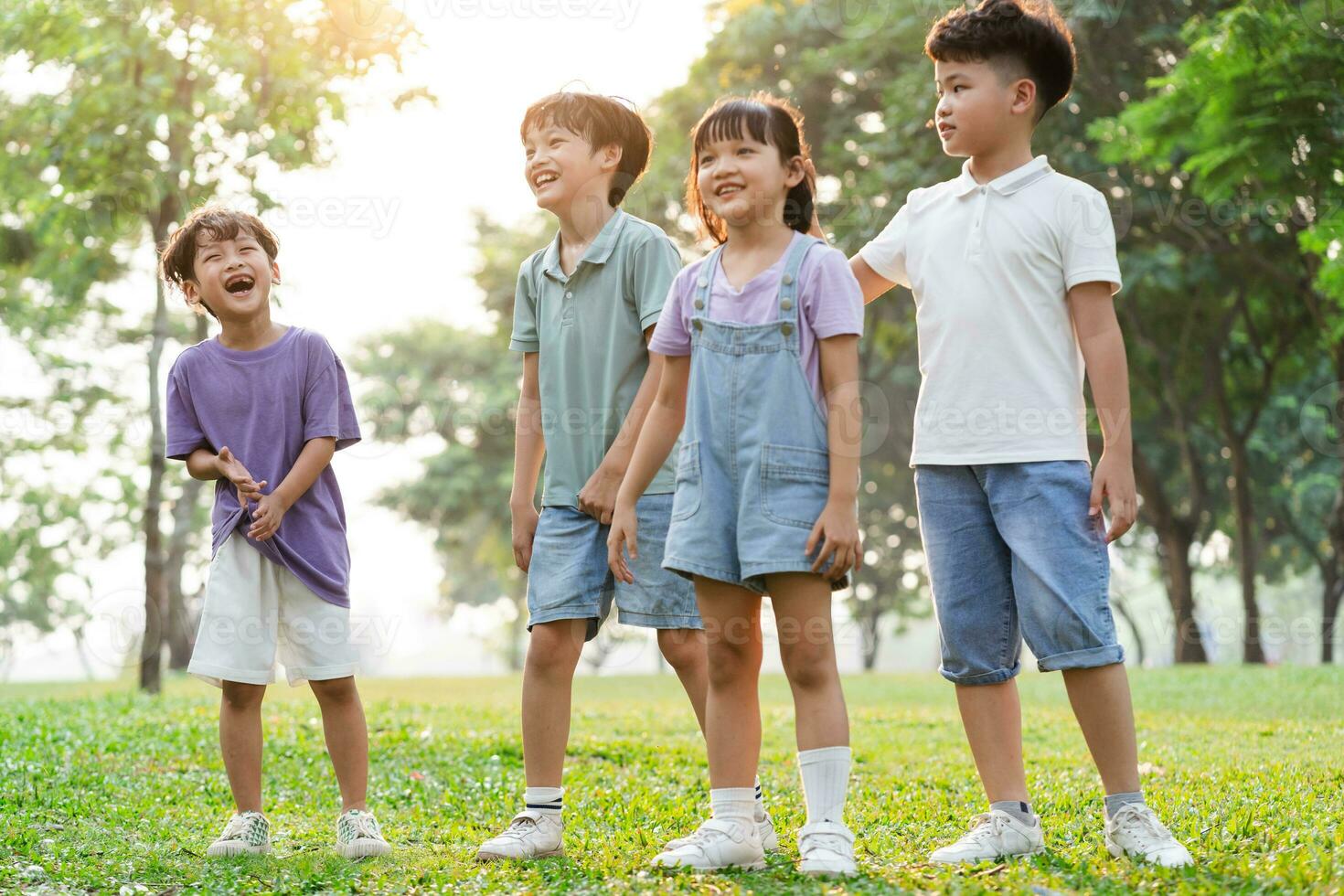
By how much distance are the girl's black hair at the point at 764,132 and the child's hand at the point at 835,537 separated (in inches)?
34.8

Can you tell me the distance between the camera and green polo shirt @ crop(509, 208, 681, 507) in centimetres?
415

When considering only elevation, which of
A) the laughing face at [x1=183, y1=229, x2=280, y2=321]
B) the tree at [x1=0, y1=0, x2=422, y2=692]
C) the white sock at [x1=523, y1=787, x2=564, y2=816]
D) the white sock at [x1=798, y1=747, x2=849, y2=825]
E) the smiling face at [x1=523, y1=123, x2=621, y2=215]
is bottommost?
the white sock at [x1=523, y1=787, x2=564, y2=816]

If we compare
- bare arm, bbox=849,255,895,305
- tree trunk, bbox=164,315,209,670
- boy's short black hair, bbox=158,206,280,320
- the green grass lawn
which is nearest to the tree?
tree trunk, bbox=164,315,209,670

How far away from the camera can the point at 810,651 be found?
349 centimetres

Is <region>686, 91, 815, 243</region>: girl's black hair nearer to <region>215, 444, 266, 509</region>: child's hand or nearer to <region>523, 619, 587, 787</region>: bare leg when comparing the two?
<region>523, 619, 587, 787</region>: bare leg

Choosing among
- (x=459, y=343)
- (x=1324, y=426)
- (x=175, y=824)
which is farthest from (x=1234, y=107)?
(x=459, y=343)

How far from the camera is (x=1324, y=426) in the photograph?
2438 centimetres

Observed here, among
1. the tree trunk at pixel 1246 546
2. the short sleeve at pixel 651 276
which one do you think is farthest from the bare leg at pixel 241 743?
the tree trunk at pixel 1246 546

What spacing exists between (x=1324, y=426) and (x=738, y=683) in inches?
937

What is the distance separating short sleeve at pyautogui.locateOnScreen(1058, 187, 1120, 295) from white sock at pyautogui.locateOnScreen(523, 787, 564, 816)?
2.11m

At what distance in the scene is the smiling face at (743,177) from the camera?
3695 mm

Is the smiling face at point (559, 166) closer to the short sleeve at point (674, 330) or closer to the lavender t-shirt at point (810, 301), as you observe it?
the short sleeve at point (674, 330)

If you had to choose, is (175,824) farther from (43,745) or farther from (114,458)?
(114,458)

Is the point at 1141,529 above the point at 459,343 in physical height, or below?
below
